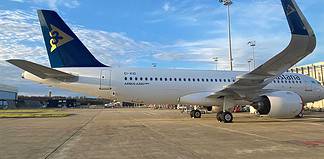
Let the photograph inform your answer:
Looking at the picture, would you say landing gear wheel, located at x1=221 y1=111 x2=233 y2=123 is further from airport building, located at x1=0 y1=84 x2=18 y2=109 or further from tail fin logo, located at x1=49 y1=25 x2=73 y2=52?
airport building, located at x1=0 y1=84 x2=18 y2=109

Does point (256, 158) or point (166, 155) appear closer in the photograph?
point (256, 158)

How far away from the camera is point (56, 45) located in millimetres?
18000

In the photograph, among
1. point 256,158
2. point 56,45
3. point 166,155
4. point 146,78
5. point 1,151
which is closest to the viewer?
point 256,158

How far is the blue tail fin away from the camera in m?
17.9

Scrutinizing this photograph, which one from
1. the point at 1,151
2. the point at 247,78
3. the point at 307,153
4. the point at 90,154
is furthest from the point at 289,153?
the point at 247,78

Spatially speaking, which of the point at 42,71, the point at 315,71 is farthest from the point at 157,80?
the point at 315,71

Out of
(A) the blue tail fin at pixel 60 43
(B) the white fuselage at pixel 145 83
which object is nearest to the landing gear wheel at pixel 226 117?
(B) the white fuselage at pixel 145 83

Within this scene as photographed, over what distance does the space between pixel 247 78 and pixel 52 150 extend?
11.3m

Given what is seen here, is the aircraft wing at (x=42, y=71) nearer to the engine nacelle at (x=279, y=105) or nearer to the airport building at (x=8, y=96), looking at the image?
the engine nacelle at (x=279, y=105)

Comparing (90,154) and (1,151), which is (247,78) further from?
(1,151)

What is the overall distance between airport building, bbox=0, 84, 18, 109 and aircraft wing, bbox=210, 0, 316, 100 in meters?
98.9

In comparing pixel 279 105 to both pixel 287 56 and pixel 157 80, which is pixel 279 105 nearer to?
pixel 287 56

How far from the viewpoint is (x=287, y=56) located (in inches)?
584

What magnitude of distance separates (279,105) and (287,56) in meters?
3.17
